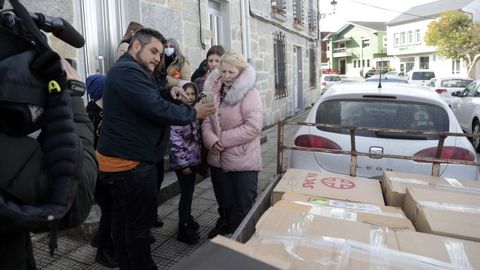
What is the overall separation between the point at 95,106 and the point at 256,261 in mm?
2206

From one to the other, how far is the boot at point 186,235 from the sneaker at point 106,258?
2.03 feet

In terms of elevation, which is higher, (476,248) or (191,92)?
(191,92)

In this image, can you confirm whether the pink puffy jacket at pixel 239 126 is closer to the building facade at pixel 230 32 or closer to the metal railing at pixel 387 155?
the metal railing at pixel 387 155

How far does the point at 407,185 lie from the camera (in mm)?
2160

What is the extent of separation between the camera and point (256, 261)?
1.13 meters

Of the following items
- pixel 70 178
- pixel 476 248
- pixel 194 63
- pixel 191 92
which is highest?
pixel 194 63

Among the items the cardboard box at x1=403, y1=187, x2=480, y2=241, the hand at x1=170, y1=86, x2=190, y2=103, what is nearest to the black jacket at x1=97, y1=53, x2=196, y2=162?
the hand at x1=170, y1=86, x2=190, y2=103

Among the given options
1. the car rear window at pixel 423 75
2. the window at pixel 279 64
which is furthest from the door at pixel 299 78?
the car rear window at pixel 423 75

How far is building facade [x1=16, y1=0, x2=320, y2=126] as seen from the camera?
167 inches

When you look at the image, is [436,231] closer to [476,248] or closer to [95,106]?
[476,248]

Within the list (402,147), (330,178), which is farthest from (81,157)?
(402,147)

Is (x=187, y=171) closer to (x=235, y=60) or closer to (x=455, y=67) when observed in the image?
(x=235, y=60)

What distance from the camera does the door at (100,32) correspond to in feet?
13.8

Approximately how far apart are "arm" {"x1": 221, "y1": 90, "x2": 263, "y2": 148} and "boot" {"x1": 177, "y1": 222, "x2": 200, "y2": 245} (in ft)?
2.96
